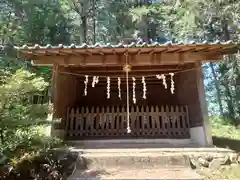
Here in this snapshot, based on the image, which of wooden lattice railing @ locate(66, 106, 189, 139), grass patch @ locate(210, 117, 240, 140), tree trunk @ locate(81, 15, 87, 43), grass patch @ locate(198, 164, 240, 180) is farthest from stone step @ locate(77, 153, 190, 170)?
tree trunk @ locate(81, 15, 87, 43)

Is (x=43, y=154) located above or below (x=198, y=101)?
below

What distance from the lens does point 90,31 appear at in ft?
63.5

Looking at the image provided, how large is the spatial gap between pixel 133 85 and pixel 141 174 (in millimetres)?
3446

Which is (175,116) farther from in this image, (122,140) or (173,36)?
(173,36)

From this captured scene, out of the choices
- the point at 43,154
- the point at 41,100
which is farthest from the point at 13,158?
the point at 41,100

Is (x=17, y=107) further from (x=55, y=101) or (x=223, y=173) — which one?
(x=223, y=173)

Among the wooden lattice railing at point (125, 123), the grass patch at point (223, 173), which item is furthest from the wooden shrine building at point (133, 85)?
the grass patch at point (223, 173)

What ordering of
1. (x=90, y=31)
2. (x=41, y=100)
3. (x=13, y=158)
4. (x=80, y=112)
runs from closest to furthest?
(x=13, y=158) < (x=80, y=112) < (x=41, y=100) < (x=90, y=31)

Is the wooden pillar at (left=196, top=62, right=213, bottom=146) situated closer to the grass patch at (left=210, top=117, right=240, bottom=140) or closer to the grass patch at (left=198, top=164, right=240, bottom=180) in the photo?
the grass patch at (left=198, top=164, right=240, bottom=180)

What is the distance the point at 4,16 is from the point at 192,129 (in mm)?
13356

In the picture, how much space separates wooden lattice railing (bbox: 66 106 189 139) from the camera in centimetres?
743

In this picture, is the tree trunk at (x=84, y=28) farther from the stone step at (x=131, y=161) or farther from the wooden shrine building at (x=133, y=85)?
the stone step at (x=131, y=161)

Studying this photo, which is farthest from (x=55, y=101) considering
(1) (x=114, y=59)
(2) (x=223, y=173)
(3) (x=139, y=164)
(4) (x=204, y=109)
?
(2) (x=223, y=173)

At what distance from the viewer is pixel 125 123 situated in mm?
7715
